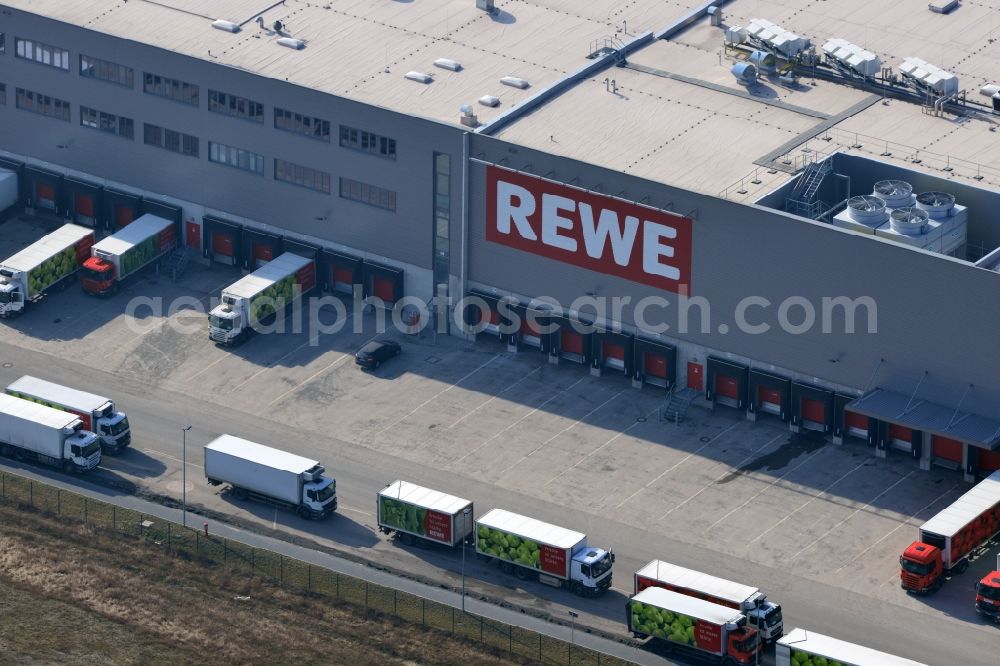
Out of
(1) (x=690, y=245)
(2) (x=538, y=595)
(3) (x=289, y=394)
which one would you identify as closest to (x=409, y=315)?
(3) (x=289, y=394)

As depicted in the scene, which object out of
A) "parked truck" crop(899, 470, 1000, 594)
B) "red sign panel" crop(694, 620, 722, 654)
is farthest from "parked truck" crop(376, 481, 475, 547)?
"parked truck" crop(899, 470, 1000, 594)

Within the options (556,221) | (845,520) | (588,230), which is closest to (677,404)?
(588,230)

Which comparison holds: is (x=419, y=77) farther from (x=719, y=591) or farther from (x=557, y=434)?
(x=719, y=591)

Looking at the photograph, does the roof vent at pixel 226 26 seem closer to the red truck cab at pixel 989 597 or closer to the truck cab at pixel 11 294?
the truck cab at pixel 11 294

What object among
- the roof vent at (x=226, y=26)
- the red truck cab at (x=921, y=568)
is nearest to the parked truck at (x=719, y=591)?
the red truck cab at (x=921, y=568)

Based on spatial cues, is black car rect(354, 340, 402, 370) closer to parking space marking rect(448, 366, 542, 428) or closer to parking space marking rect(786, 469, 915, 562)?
parking space marking rect(448, 366, 542, 428)

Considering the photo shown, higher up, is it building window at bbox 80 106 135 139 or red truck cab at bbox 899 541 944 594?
building window at bbox 80 106 135 139

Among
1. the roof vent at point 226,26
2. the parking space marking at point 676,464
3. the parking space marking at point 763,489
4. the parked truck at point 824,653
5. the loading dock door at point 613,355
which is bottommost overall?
the parking space marking at point 676,464
